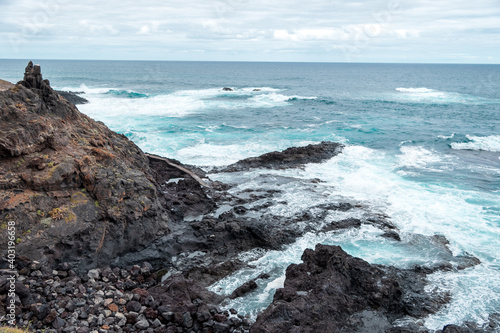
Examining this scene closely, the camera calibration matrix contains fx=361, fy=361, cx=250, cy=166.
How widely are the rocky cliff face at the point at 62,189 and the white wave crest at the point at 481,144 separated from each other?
2928 cm

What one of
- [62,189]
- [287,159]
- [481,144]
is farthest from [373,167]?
[62,189]

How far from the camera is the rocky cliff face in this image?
36.6ft

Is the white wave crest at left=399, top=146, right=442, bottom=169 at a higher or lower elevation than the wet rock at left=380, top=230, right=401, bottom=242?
higher

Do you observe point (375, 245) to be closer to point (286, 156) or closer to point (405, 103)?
point (286, 156)

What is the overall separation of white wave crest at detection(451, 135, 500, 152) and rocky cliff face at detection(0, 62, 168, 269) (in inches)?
1153

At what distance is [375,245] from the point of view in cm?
1471

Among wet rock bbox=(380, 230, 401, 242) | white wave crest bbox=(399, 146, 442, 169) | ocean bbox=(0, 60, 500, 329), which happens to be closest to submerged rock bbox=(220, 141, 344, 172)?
ocean bbox=(0, 60, 500, 329)

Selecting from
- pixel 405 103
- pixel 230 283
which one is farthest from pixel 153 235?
pixel 405 103

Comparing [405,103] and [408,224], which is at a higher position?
[405,103]

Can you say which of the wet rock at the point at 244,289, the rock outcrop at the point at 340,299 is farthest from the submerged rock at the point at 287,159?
the rock outcrop at the point at 340,299

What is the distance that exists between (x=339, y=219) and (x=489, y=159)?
761 inches

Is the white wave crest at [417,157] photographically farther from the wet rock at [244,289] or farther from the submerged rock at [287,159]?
the wet rock at [244,289]

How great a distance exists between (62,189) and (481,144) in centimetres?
3464

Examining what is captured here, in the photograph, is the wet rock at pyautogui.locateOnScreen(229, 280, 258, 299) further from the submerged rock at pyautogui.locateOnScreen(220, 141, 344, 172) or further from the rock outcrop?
the submerged rock at pyautogui.locateOnScreen(220, 141, 344, 172)
